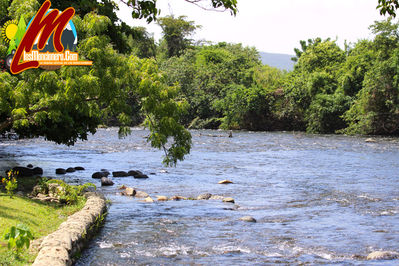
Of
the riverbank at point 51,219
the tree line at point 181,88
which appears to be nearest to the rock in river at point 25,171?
the tree line at point 181,88

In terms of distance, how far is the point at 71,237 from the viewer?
325 inches

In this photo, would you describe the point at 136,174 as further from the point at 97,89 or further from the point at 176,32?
the point at 176,32

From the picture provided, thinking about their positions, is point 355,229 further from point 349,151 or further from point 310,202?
point 349,151

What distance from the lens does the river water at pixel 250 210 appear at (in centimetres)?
912

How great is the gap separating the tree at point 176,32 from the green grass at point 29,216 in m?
72.2

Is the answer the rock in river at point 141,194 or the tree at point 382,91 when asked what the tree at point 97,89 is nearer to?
the rock in river at point 141,194

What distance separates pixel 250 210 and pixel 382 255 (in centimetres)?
497

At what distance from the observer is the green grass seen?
7174 millimetres

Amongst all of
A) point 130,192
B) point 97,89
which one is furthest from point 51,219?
point 130,192

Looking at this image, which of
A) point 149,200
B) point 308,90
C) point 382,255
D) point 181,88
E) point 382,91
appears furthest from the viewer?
point 181,88

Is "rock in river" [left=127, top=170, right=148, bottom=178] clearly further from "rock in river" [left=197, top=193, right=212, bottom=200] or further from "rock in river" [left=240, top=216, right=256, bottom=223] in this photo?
"rock in river" [left=240, top=216, right=256, bottom=223]

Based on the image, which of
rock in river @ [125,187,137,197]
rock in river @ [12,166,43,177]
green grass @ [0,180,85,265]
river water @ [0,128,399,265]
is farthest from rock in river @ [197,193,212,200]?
rock in river @ [12,166,43,177]

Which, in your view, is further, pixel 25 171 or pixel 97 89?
pixel 25 171

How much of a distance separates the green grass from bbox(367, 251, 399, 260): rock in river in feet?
18.6
